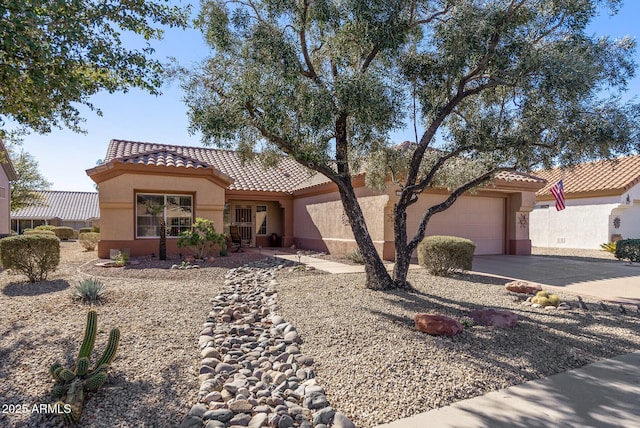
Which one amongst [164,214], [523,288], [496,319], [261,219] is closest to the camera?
[496,319]

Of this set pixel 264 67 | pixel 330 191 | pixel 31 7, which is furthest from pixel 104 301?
pixel 330 191

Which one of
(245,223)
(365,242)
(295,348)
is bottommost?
(295,348)

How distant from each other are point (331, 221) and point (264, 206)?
17.5 ft

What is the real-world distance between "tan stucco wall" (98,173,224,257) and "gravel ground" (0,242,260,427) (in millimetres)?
4495

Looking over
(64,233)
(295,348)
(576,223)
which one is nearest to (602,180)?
(576,223)

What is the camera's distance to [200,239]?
1292cm

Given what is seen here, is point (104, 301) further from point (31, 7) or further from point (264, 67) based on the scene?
point (264, 67)

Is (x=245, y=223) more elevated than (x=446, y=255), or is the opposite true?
(x=245, y=223)

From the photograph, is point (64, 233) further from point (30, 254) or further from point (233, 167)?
point (30, 254)

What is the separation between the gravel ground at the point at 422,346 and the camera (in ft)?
13.0

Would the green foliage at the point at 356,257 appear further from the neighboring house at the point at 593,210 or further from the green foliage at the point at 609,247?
the green foliage at the point at 609,247

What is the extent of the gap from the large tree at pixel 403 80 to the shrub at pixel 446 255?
2450 mm

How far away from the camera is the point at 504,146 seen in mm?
7461

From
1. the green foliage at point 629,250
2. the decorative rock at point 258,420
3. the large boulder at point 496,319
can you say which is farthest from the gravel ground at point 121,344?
the green foliage at point 629,250
